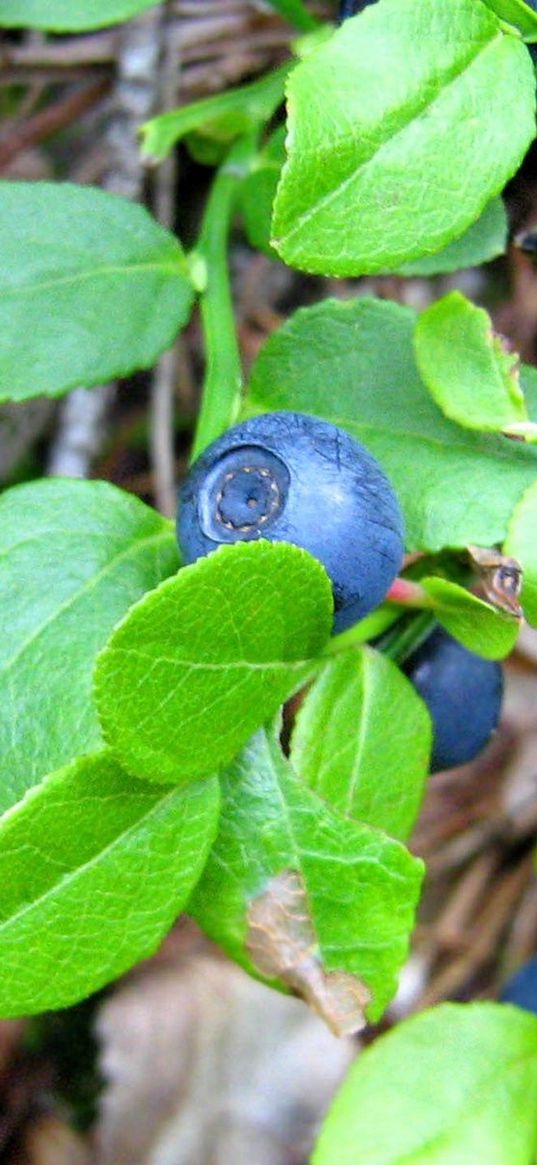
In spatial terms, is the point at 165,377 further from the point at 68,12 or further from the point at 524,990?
the point at 524,990

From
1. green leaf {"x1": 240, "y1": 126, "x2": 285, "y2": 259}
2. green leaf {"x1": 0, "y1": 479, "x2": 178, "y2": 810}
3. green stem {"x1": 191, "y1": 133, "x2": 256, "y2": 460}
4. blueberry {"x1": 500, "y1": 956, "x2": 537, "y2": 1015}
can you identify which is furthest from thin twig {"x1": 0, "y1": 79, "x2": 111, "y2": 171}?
blueberry {"x1": 500, "y1": 956, "x2": 537, "y2": 1015}

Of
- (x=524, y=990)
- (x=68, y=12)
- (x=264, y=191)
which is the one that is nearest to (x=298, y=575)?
(x=264, y=191)

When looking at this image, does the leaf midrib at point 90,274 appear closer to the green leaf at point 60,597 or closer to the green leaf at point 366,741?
the green leaf at point 60,597

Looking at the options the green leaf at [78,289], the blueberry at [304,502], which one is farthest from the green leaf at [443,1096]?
the green leaf at [78,289]

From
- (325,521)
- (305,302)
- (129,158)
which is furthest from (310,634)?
(305,302)

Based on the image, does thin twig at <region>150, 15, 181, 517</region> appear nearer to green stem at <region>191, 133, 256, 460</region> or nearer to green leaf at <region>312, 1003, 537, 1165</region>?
green stem at <region>191, 133, 256, 460</region>

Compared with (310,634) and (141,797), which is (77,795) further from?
(310,634)
